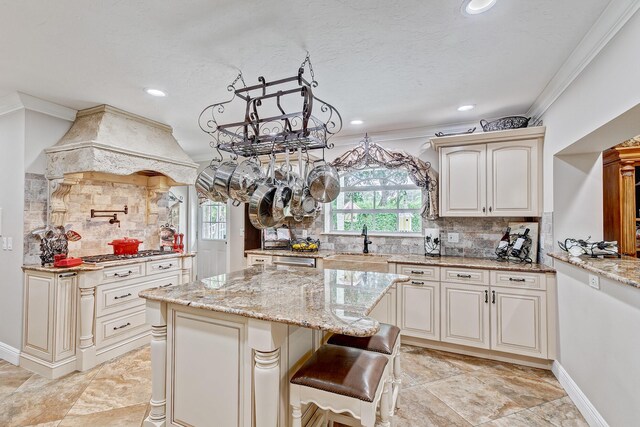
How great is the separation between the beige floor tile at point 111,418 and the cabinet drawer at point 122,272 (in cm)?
121

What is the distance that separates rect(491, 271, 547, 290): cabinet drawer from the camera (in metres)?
2.79

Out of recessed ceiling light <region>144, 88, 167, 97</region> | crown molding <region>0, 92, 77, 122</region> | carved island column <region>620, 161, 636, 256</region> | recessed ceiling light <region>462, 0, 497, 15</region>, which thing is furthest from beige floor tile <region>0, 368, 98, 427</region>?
carved island column <region>620, 161, 636, 256</region>

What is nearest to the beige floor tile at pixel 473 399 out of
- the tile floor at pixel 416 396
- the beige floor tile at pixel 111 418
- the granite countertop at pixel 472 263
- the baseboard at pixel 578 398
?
the tile floor at pixel 416 396

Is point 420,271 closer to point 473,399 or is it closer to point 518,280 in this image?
point 518,280

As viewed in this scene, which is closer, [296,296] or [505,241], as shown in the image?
[296,296]

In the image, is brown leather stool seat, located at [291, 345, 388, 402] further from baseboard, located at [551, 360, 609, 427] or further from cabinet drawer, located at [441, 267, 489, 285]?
cabinet drawer, located at [441, 267, 489, 285]

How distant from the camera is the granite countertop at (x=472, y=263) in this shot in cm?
284

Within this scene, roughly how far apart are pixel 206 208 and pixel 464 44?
203 inches

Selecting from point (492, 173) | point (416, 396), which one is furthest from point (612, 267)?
point (416, 396)

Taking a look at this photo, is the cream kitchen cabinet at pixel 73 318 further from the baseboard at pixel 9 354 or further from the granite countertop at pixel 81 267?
the baseboard at pixel 9 354

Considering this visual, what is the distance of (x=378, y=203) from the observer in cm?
421

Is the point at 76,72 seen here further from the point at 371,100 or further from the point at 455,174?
the point at 455,174

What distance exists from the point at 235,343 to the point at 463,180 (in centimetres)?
294

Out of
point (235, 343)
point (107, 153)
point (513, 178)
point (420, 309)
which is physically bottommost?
point (420, 309)
